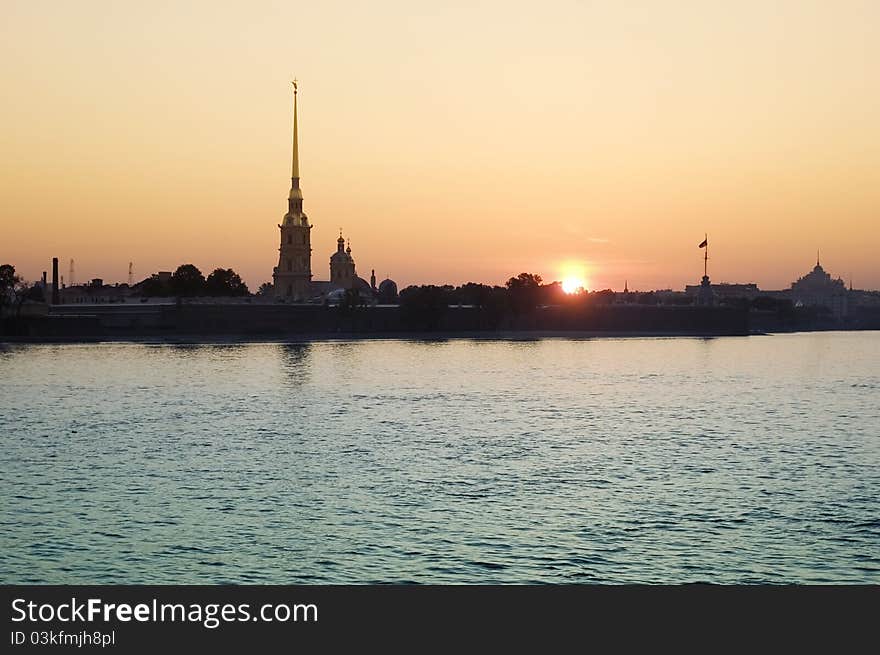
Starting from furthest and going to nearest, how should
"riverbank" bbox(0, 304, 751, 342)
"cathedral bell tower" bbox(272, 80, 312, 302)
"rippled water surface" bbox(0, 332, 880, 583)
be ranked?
"cathedral bell tower" bbox(272, 80, 312, 302)
"riverbank" bbox(0, 304, 751, 342)
"rippled water surface" bbox(0, 332, 880, 583)

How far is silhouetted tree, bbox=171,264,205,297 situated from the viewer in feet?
435

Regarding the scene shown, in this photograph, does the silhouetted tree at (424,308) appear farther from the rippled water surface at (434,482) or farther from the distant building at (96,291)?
the rippled water surface at (434,482)

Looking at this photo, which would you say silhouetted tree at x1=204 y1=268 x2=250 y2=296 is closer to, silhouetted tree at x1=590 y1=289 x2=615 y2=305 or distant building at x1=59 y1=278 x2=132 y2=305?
distant building at x1=59 y1=278 x2=132 y2=305

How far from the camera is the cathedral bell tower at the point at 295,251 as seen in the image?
151000 mm

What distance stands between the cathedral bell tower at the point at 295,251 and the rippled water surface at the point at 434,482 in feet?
292

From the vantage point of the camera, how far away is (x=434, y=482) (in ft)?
93.5

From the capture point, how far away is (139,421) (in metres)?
43.2

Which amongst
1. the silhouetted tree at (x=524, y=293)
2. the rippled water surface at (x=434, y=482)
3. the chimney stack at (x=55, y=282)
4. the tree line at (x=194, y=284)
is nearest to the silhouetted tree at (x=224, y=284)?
the tree line at (x=194, y=284)

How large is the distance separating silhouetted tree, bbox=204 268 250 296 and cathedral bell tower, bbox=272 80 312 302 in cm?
546

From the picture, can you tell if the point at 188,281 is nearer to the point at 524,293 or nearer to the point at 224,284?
the point at 224,284

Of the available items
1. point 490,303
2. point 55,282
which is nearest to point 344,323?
point 490,303

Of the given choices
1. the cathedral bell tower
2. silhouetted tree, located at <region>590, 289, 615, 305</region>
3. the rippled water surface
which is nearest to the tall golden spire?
Answer: the cathedral bell tower
